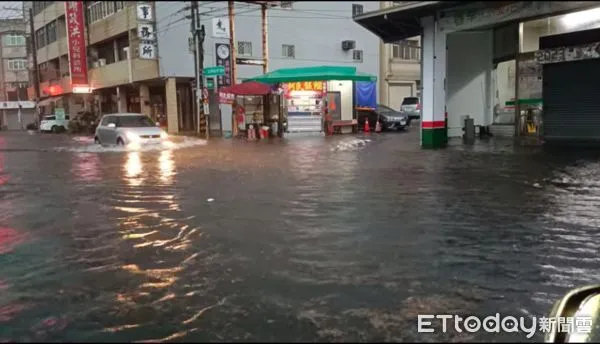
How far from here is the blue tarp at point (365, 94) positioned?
27.4 meters

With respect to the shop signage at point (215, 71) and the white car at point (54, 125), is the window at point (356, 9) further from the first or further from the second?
the white car at point (54, 125)

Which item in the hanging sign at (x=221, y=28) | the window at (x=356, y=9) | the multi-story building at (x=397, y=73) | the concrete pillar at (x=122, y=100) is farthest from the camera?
the multi-story building at (x=397, y=73)

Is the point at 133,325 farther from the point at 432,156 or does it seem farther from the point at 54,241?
the point at 432,156

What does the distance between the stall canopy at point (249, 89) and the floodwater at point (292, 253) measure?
560 inches

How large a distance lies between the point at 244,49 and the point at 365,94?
9276mm

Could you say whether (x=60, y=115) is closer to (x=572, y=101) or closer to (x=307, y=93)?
(x=307, y=93)

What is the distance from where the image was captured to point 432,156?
44.9 ft

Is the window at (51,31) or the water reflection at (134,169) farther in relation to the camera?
the window at (51,31)

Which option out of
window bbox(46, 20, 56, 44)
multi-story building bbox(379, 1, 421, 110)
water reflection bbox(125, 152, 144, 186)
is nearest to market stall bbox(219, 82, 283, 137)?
window bbox(46, 20, 56, 44)

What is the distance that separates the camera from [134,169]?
13.1m

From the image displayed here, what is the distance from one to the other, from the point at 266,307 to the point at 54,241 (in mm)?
3359

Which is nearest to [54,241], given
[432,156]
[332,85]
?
[432,156]

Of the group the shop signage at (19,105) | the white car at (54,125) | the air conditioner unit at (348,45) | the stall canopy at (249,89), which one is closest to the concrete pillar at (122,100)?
the white car at (54,125)

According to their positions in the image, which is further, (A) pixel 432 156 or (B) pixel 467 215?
(A) pixel 432 156
